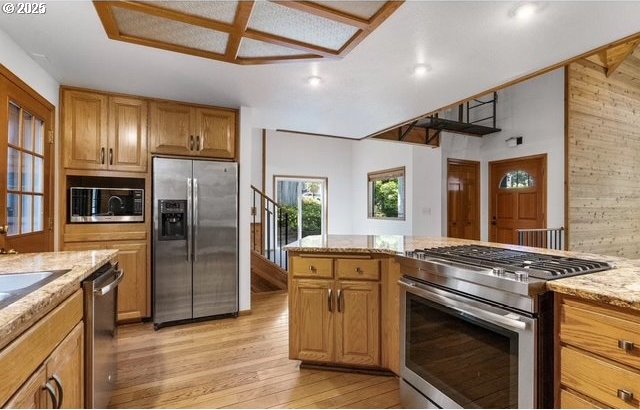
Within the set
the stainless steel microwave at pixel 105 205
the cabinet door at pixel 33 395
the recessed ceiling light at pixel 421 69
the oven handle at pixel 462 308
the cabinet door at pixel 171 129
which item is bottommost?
the cabinet door at pixel 33 395

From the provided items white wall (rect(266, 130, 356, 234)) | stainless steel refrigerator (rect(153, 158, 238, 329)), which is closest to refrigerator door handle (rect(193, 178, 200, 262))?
stainless steel refrigerator (rect(153, 158, 238, 329))

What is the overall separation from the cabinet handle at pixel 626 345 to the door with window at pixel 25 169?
119 inches

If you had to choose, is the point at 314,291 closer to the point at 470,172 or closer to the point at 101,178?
the point at 101,178

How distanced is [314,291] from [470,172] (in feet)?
15.4

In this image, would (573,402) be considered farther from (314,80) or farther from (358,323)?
(314,80)

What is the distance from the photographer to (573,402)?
3.82ft

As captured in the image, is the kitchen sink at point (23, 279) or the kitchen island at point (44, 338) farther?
the kitchen sink at point (23, 279)

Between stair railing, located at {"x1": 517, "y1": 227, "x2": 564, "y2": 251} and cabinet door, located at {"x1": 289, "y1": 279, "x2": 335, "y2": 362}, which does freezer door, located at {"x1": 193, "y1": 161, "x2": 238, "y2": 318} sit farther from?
stair railing, located at {"x1": 517, "y1": 227, "x2": 564, "y2": 251}

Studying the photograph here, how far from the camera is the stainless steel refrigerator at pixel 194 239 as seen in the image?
9.97 feet

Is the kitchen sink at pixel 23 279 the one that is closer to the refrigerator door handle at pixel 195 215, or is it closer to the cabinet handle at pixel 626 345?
the refrigerator door handle at pixel 195 215

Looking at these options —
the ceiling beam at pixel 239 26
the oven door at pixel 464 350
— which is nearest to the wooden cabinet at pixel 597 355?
the oven door at pixel 464 350

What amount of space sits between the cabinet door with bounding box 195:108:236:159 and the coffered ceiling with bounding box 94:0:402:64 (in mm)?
1158

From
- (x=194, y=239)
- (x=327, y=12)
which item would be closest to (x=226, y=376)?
(x=194, y=239)

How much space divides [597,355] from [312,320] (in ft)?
5.02
